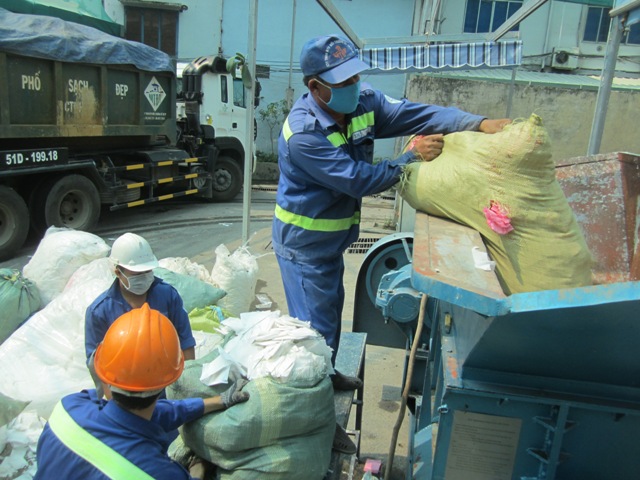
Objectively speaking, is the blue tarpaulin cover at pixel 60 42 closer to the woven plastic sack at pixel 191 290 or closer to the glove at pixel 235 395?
the woven plastic sack at pixel 191 290

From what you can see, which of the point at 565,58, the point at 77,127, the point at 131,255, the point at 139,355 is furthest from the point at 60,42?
the point at 565,58

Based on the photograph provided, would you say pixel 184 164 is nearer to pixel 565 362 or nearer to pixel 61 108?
pixel 61 108

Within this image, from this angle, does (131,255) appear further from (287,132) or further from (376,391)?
(376,391)

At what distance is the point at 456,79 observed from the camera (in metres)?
10.8

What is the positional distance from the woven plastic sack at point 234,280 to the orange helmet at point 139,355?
2.89 metres

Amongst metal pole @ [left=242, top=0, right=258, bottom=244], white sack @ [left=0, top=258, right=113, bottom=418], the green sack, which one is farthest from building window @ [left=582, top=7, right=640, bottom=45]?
white sack @ [left=0, top=258, right=113, bottom=418]

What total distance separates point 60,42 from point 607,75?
5815mm

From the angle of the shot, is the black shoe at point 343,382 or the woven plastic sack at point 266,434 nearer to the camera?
the woven plastic sack at point 266,434

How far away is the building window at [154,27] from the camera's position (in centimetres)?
1572

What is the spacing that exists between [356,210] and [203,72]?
26.1ft

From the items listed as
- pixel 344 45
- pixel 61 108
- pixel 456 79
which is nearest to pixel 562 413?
pixel 344 45

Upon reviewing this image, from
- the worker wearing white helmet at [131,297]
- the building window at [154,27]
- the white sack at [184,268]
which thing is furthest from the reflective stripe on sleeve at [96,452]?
the building window at [154,27]

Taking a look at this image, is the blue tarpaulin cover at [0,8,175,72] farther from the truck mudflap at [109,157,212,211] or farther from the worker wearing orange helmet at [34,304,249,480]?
the worker wearing orange helmet at [34,304,249,480]

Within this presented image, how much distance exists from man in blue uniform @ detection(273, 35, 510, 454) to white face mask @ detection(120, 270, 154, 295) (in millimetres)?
551
